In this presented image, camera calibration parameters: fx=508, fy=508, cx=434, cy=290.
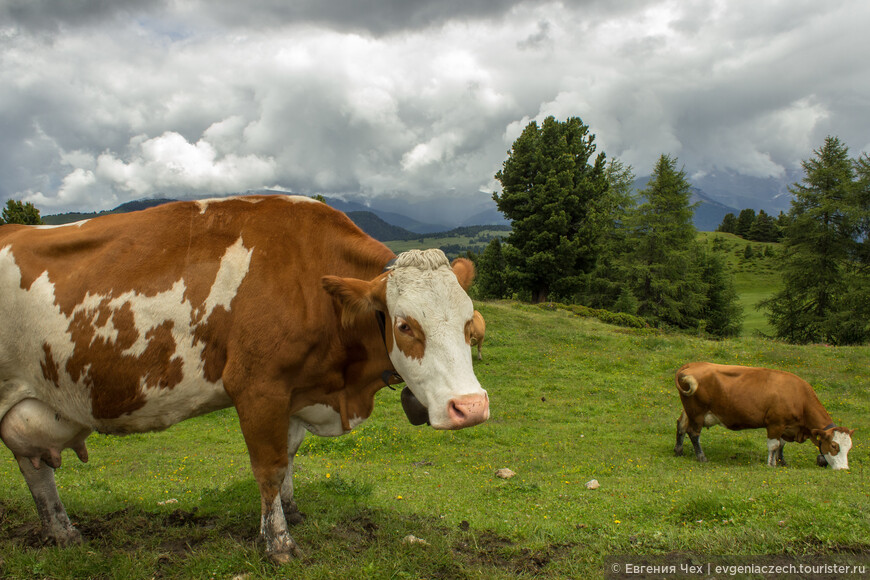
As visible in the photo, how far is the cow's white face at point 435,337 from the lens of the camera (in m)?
3.62

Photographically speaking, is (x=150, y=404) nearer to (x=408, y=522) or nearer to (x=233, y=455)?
(x=408, y=522)

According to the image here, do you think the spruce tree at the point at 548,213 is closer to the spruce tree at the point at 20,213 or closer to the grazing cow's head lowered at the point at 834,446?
the grazing cow's head lowered at the point at 834,446

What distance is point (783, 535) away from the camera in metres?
4.67

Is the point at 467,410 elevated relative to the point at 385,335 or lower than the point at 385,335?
lower

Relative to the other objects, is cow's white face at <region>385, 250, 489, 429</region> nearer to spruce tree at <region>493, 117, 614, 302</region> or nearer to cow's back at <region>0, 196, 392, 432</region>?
cow's back at <region>0, 196, 392, 432</region>

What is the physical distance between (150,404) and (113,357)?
497 mm

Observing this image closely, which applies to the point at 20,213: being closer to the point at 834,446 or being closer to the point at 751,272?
the point at 834,446

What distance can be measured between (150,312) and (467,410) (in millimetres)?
2799

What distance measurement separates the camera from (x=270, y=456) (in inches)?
172

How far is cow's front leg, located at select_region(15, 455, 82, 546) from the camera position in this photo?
5.03 meters

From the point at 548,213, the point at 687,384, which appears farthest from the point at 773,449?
the point at 548,213

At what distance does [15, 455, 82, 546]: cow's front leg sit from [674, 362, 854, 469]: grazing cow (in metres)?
11.7

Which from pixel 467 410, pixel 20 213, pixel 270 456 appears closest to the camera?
pixel 467 410

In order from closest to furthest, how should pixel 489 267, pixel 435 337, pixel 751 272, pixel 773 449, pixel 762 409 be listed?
pixel 435 337
pixel 773 449
pixel 762 409
pixel 489 267
pixel 751 272
